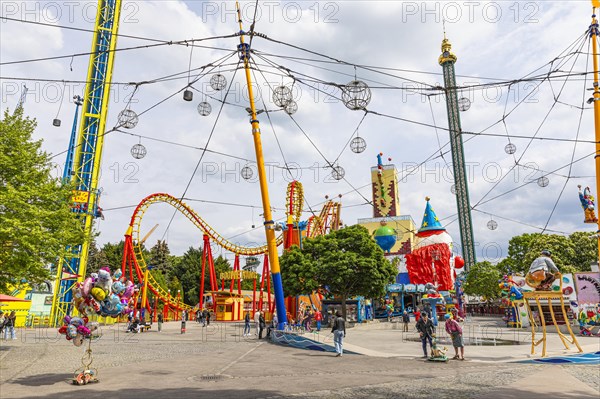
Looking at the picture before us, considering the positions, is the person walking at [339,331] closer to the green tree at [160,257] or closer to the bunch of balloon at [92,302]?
the bunch of balloon at [92,302]

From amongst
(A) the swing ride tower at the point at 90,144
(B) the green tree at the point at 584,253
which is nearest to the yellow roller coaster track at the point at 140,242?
(A) the swing ride tower at the point at 90,144

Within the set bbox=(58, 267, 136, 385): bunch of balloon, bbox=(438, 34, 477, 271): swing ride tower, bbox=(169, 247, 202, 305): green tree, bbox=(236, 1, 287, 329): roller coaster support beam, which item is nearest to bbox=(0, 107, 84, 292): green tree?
bbox=(58, 267, 136, 385): bunch of balloon

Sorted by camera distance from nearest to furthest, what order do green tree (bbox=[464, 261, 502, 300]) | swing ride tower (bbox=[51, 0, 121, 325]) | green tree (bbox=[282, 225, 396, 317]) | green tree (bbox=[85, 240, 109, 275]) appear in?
1. green tree (bbox=[282, 225, 396, 317])
2. swing ride tower (bbox=[51, 0, 121, 325])
3. green tree (bbox=[464, 261, 502, 300])
4. green tree (bbox=[85, 240, 109, 275])

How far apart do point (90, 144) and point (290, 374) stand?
36634mm

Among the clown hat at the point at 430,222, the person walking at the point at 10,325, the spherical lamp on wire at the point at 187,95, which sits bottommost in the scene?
the person walking at the point at 10,325

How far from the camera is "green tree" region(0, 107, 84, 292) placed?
51.3ft

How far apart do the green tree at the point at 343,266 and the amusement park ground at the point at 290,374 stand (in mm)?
11589

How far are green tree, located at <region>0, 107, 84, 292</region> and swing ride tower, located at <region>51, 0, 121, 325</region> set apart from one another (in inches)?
817

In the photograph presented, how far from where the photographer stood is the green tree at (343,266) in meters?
29.8

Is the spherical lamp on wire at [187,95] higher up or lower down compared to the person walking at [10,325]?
higher up

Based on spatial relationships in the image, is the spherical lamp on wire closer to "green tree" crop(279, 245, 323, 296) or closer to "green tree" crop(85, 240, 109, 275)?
"green tree" crop(279, 245, 323, 296)

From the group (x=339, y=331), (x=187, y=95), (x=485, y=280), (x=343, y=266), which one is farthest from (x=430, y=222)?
(x=187, y=95)

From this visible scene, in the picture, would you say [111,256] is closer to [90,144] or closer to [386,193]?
[90,144]

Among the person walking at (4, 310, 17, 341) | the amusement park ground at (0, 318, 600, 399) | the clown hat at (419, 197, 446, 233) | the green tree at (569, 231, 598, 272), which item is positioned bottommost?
the amusement park ground at (0, 318, 600, 399)
